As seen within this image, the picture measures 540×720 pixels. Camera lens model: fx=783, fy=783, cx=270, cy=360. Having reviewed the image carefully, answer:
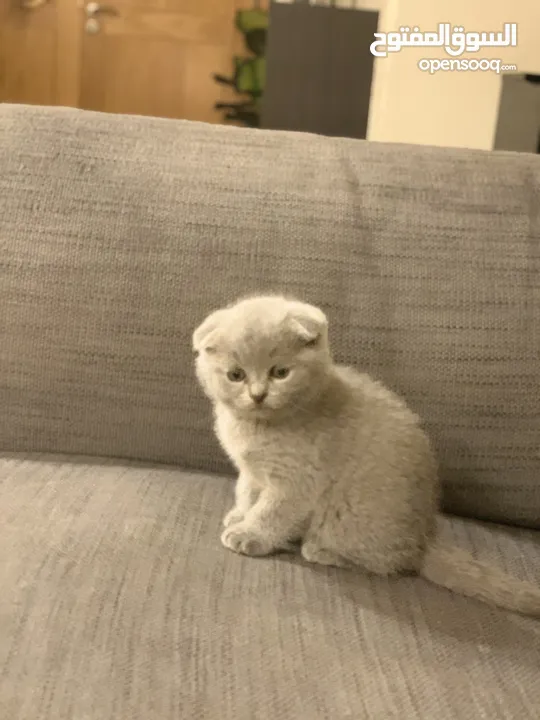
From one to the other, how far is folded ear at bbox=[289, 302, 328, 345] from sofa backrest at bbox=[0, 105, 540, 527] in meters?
0.19

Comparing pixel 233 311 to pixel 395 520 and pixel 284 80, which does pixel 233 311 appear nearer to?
pixel 395 520

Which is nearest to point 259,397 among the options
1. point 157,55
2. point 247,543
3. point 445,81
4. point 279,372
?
point 279,372

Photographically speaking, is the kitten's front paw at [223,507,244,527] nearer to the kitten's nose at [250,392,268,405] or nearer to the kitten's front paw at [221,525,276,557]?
the kitten's front paw at [221,525,276,557]

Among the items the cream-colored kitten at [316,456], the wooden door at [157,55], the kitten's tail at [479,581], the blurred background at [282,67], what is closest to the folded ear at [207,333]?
the cream-colored kitten at [316,456]

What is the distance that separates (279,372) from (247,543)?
0.75 ft

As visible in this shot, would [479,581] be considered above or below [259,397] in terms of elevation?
below

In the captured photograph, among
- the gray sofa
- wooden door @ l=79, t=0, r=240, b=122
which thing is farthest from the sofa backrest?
wooden door @ l=79, t=0, r=240, b=122

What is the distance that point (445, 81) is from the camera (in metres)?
2.52

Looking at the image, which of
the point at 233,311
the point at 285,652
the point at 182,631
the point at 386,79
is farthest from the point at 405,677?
the point at 386,79

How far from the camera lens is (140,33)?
3896mm

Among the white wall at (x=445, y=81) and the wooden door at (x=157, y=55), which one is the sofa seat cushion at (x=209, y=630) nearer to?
the white wall at (x=445, y=81)

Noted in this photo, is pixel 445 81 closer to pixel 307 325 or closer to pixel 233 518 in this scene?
pixel 307 325

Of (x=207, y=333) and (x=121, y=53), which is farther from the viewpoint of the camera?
(x=121, y=53)

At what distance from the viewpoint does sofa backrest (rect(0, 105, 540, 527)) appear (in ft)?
3.92
